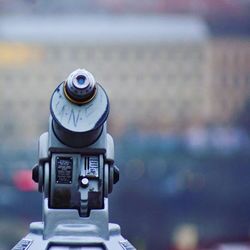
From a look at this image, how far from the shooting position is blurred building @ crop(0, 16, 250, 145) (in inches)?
315

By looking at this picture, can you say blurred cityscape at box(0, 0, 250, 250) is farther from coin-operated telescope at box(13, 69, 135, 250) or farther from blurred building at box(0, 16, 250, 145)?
coin-operated telescope at box(13, 69, 135, 250)

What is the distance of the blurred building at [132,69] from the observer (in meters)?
8.00

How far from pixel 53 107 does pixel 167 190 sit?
598 cm

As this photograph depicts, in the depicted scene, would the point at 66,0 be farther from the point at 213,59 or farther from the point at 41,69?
the point at 213,59

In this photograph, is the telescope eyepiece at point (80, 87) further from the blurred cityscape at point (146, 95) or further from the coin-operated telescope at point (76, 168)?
the blurred cityscape at point (146, 95)

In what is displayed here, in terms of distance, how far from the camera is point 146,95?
8.16 m

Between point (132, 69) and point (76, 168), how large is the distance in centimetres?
586

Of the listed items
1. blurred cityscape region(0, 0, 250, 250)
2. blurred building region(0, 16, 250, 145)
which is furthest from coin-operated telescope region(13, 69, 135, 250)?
blurred building region(0, 16, 250, 145)

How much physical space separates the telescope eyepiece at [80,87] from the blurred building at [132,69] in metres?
5.53

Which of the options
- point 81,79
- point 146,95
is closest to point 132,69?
point 146,95

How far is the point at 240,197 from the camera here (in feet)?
27.3

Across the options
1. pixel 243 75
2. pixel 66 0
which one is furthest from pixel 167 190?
pixel 66 0

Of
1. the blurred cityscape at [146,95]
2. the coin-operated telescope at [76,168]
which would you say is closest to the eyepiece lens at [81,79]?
the coin-operated telescope at [76,168]

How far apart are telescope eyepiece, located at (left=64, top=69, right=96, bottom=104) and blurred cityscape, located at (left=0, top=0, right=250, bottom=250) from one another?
17.9 ft
